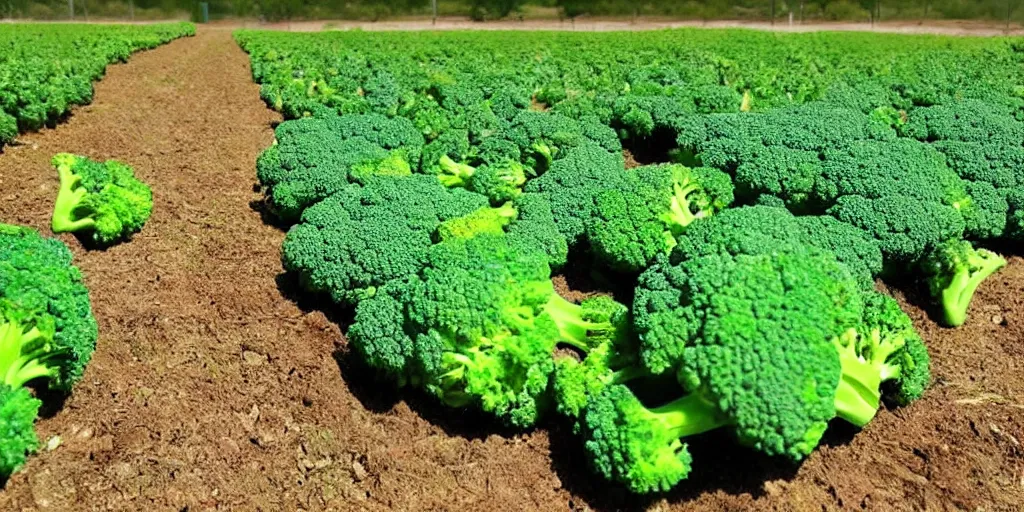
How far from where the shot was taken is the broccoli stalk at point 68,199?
586 centimetres

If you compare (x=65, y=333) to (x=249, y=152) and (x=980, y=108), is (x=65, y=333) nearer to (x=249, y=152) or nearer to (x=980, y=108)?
(x=249, y=152)

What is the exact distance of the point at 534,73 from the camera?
1069 cm

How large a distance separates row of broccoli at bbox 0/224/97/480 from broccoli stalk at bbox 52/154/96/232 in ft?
3.38

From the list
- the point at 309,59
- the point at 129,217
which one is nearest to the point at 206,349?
the point at 129,217

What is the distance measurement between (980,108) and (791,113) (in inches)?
85.3

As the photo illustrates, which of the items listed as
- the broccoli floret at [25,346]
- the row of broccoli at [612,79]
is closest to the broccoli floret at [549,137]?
the row of broccoli at [612,79]

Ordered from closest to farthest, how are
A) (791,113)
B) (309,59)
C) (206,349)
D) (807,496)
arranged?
(807,496) < (206,349) < (791,113) < (309,59)

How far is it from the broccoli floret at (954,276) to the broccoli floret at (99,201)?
21.7ft

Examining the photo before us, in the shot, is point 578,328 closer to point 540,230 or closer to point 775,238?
point 540,230

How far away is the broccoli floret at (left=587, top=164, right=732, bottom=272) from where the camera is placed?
17.7ft

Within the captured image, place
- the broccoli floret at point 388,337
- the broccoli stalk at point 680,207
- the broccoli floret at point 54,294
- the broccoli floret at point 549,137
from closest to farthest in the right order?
1. the broccoli floret at point 54,294
2. the broccoli floret at point 388,337
3. the broccoli stalk at point 680,207
4. the broccoli floret at point 549,137

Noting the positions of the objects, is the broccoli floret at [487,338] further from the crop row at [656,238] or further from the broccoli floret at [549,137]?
the broccoli floret at [549,137]

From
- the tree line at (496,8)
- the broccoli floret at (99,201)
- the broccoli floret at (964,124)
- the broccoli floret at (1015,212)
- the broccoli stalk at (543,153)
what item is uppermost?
the tree line at (496,8)

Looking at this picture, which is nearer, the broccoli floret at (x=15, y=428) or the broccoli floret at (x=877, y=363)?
the broccoli floret at (x=15, y=428)
